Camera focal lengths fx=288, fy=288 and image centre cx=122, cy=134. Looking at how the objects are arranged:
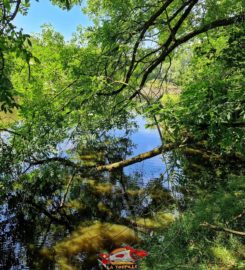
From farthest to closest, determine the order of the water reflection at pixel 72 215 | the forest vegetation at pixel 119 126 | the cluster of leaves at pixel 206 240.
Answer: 1. the water reflection at pixel 72 215
2. the cluster of leaves at pixel 206 240
3. the forest vegetation at pixel 119 126

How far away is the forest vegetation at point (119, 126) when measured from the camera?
9.91 ft

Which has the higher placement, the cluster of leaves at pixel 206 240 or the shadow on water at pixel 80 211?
the shadow on water at pixel 80 211

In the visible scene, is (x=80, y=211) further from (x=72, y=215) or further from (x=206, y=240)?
(x=206, y=240)

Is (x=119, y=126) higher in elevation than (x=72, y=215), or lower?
higher

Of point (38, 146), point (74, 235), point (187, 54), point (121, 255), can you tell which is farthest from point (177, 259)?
point (187, 54)

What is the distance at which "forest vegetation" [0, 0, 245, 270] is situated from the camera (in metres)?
3.02

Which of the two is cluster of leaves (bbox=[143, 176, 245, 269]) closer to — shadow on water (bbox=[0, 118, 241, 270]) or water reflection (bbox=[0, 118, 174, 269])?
shadow on water (bbox=[0, 118, 241, 270])

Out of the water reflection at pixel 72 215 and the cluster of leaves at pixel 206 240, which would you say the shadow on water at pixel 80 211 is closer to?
the water reflection at pixel 72 215

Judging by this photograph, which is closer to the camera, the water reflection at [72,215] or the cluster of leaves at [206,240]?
the cluster of leaves at [206,240]

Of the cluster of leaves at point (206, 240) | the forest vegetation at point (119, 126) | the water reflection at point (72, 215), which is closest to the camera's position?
the forest vegetation at point (119, 126)

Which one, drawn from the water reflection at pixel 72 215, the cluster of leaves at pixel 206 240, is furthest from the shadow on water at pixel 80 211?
the cluster of leaves at pixel 206 240

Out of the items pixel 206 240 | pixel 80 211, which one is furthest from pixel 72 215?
pixel 206 240

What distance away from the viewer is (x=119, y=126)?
24.5ft

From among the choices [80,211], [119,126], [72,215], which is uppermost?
[119,126]
